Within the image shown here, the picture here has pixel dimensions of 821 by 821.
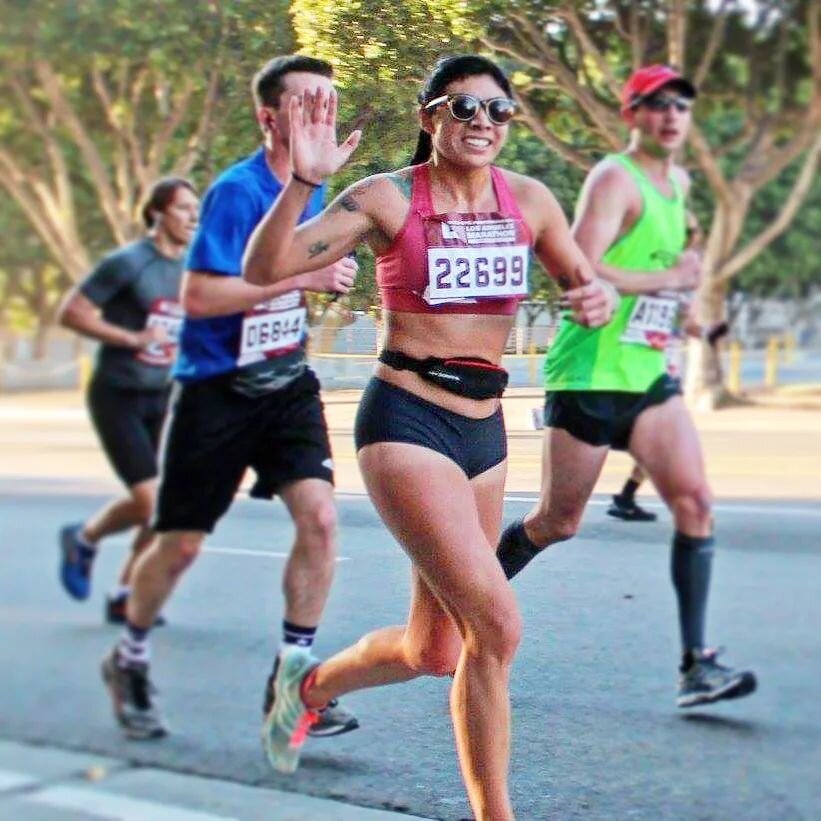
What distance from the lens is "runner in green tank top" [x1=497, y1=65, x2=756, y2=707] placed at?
12.5ft

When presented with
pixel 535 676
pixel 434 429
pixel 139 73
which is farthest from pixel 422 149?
pixel 139 73

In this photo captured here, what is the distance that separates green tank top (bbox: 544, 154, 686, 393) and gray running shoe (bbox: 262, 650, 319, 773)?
95cm

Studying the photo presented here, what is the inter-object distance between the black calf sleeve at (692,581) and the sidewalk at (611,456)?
0.55 m

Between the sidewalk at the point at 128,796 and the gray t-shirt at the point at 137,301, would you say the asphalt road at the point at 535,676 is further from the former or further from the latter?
the gray t-shirt at the point at 137,301

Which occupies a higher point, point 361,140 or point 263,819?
point 361,140

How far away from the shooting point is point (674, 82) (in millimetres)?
4172

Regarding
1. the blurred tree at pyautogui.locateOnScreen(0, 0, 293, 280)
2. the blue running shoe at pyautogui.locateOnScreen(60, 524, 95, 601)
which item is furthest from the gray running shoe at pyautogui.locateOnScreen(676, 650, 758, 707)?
the blue running shoe at pyautogui.locateOnScreen(60, 524, 95, 601)

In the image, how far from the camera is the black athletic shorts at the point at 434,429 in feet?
8.30

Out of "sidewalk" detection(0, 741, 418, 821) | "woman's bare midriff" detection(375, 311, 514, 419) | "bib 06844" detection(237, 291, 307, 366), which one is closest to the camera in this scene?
"woman's bare midriff" detection(375, 311, 514, 419)

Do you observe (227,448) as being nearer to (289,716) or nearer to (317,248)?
(289,716)

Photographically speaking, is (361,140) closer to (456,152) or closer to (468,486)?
(456,152)

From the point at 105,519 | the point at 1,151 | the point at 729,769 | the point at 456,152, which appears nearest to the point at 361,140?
the point at 456,152

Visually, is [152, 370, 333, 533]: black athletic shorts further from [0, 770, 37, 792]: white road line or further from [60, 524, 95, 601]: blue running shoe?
[60, 524, 95, 601]: blue running shoe

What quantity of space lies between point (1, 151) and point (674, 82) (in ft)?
40.7
